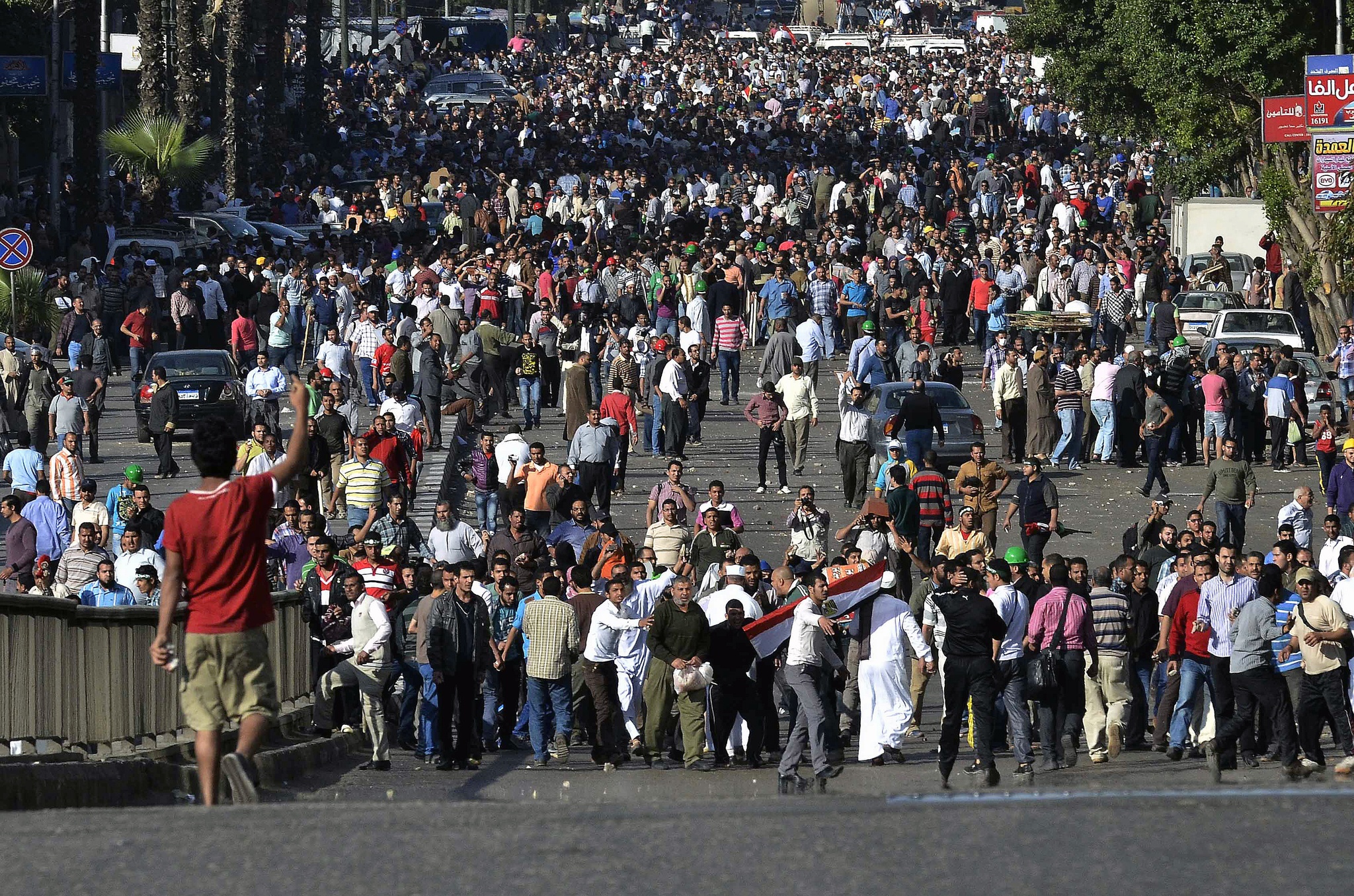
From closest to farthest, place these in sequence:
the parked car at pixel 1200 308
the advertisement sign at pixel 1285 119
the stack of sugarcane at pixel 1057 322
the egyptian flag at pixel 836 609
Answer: the egyptian flag at pixel 836 609
the advertisement sign at pixel 1285 119
the stack of sugarcane at pixel 1057 322
the parked car at pixel 1200 308

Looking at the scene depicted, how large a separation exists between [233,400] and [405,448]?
599cm

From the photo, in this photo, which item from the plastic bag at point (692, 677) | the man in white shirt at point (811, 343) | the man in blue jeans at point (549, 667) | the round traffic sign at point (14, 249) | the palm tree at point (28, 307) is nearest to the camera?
the plastic bag at point (692, 677)

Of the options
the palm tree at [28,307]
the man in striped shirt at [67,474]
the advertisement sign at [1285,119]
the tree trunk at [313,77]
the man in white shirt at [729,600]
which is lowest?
the man in white shirt at [729,600]

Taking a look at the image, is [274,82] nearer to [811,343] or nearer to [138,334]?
[138,334]

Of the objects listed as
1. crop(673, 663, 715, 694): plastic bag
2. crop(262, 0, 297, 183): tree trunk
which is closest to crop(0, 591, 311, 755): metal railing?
crop(673, 663, 715, 694): plastic bag

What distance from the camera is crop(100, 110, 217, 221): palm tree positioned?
4541cm

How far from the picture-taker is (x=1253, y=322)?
114 ft

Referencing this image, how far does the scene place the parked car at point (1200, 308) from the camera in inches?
1412

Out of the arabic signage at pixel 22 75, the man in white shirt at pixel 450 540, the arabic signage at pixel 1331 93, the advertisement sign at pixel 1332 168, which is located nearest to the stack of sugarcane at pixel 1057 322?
the advertisement sign at pixel 1332 168

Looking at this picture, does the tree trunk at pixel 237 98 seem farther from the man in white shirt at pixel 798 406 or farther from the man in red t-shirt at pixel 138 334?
the man in white shirt at pixel 798 406

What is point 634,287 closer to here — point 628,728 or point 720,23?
point 628,728

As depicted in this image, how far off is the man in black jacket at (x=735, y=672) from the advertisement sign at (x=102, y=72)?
31863 millimetres

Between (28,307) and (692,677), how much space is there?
69.4 feet

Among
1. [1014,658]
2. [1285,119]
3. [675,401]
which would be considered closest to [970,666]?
[1014,658]
